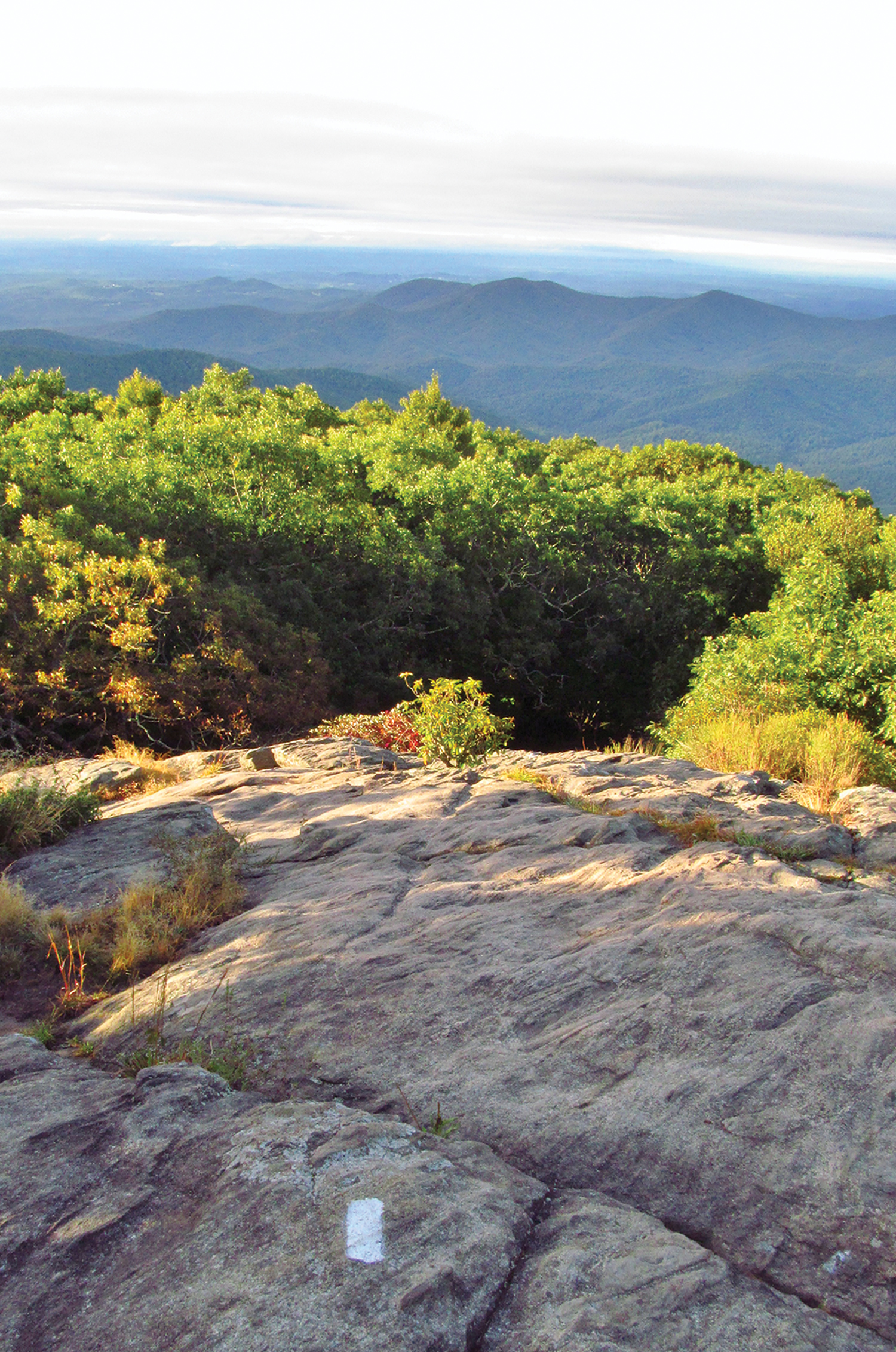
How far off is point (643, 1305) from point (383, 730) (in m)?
12.2

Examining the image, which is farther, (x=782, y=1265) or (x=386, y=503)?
(x=386, y=503)

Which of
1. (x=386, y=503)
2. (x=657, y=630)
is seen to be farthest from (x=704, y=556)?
(x=386, y=503)

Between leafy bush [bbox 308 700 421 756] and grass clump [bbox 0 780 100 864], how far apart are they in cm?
542

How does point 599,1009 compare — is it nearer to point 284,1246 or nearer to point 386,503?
point 284,1246

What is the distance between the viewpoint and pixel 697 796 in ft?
31.1

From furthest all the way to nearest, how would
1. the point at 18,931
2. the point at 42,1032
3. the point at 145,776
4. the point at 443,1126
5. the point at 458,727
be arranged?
the point at 458,727, the point at 145,776, the point at 18,931, the point at 42,1032, the point at 443,1126

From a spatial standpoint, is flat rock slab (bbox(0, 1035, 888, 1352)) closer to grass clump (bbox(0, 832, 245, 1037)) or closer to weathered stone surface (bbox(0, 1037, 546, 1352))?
weathered stone surface (bbox(0, 1037, 546, 1352))

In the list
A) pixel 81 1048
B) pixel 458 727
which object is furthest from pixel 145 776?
pixel 81 1048

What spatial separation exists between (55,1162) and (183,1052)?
1.15 meters

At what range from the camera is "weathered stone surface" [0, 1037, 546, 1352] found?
313 centimetres

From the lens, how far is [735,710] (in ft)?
50.4

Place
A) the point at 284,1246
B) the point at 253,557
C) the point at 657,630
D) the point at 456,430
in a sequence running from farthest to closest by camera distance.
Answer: the point at 456,430 < the point at 657,630 < the point at 253,557 < the point at 284,1246

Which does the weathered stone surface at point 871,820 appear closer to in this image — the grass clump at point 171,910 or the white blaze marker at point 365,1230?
the white blaze marker at point 365,1230

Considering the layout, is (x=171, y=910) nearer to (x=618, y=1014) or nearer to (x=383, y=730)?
(x=618, y=1014)
